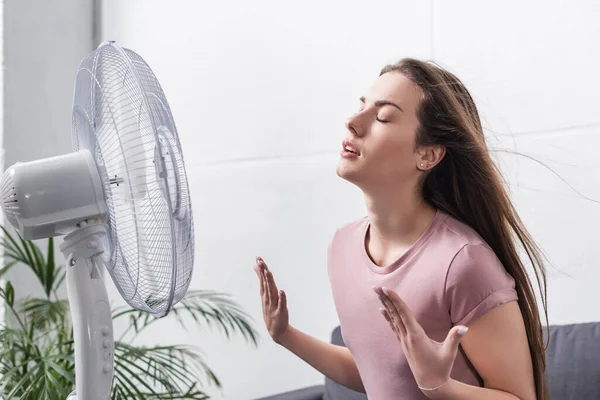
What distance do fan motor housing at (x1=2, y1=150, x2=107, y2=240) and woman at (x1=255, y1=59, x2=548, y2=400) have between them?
0.44 m

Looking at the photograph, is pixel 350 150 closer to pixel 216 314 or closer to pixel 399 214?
pixel 399 214

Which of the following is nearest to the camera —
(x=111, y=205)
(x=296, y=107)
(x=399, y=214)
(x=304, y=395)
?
(x=111, y=205)

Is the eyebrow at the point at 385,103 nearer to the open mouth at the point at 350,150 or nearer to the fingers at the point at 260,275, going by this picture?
the open mouth at the point at 350,150

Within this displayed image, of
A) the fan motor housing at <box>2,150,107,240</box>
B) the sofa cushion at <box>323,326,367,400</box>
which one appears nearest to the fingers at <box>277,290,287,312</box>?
the fan motor housing at <box>2,150,107,240</box>

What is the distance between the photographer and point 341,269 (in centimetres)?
167

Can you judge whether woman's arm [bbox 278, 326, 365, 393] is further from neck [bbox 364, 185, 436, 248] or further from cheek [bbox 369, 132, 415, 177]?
cheek [bbox 369, 132, 415, 177]

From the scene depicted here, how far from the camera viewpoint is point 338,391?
87.0 inches

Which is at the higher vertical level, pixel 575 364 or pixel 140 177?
pixel 140 177

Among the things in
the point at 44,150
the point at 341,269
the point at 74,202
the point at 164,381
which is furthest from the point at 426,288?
the point at 44,150

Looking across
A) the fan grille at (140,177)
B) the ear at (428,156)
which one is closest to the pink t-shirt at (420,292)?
the ear at (428,156)

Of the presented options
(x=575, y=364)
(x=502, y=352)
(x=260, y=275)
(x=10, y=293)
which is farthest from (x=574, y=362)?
(x=10, y=293)

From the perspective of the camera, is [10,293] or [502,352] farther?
[10,293]

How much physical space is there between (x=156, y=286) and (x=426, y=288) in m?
0.50

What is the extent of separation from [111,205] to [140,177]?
118 millimetres
